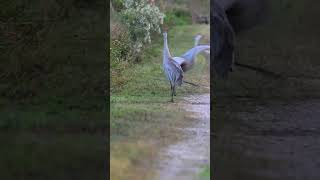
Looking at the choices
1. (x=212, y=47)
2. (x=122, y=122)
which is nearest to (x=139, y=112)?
(x=122, y=122)

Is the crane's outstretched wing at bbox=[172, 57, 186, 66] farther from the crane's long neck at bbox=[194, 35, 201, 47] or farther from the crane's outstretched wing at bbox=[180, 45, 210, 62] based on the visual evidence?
the crane's long neck at bbox=[194, 35, 201, 47]

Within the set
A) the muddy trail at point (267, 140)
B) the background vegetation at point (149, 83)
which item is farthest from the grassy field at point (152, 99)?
the muddy trail at point (267, 140)

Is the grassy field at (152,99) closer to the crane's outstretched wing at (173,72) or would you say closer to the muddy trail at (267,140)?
the crane's outstretched wing at (173,72)

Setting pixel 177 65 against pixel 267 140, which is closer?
pixel 267 140

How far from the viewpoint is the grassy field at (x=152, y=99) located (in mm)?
3613

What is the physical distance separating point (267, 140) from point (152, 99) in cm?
97

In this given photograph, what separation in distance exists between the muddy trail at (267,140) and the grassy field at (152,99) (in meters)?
0.32

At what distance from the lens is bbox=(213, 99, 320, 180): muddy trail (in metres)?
3.00

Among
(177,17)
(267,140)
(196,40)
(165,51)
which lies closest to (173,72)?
(165,51)

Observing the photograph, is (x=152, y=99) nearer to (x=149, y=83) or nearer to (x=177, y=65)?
(x=149, y=83)

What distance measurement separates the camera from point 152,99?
3896 millimetres

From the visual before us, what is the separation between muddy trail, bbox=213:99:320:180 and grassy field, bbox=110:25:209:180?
319 mm
